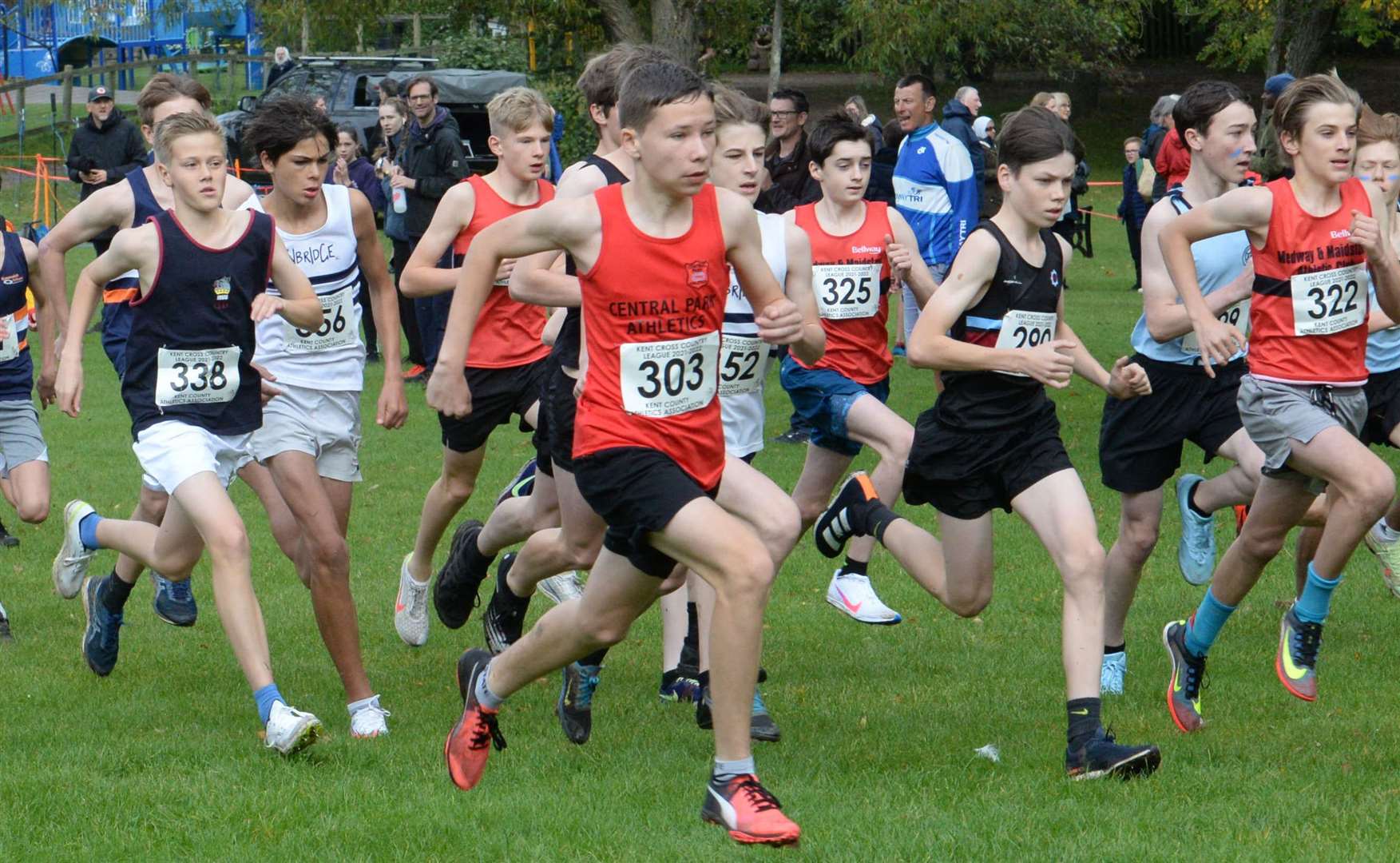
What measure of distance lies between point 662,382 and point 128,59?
147ft

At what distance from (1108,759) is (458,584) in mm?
3174

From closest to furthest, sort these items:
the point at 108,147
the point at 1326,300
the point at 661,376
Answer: the point at 661,376 → the point at 1326,300 → the point at 108,147

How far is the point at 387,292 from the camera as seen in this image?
6840mm

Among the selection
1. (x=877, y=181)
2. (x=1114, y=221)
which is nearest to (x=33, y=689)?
(x=877, y=181)

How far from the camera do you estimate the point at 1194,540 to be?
302 inches

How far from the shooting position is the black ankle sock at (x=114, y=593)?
6.99 metres

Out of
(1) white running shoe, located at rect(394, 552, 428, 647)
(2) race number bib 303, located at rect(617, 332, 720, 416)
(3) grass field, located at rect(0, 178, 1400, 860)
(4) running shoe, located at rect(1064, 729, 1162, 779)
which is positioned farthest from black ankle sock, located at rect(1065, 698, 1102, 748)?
(1) white running shoe, located at rect(394, 552, 428, 647)

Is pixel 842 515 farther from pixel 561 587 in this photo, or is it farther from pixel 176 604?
pixel 176 604

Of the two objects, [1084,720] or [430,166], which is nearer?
[1084,720]

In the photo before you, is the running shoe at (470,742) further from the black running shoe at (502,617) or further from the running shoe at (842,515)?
the running shoe at (842,515)

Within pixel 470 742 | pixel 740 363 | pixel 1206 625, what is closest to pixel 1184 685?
pixel 1206 625

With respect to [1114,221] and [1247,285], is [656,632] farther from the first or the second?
[1114,221]

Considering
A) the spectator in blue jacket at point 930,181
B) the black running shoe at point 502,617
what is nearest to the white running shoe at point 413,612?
the black running shoe at point 502,617

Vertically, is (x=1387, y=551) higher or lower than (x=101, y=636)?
higher
